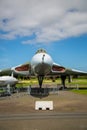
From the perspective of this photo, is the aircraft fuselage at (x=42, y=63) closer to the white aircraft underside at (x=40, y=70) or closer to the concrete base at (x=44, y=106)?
the white aircraft underside at (x=40, y=70)

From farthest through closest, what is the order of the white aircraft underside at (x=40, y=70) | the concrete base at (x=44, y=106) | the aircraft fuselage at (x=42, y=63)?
the white aircraft underside at (x=40, y=70)
the aircraft fuselage at (x=42, y=63)
the concrete base at (x=44, y=106)

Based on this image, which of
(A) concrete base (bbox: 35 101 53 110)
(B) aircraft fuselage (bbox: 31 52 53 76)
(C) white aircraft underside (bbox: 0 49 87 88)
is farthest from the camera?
(C) white aircraft underside (bbox: 0 49 87 88)

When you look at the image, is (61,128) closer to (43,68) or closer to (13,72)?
(43,68)

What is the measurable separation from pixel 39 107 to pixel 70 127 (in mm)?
4710

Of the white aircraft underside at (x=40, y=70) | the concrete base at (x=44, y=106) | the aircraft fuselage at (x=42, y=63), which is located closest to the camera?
the concrete base at (x=44, y=106)

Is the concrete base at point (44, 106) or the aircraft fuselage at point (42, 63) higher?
the aircraft fuselage at point (42, 63)

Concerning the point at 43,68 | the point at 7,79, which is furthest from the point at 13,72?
the point at 43,68

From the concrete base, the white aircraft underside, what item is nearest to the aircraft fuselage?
the white aircraft underside

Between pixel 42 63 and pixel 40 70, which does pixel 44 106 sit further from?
pixel 40 70

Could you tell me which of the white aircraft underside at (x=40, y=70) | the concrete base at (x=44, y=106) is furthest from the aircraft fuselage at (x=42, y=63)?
the concrete base at (x=44, y=106)

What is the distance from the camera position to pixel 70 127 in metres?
8.62

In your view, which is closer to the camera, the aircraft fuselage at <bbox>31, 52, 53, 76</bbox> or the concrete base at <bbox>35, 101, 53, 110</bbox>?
the concrete base at <bbox>35, 101, 53, 110</bbox>

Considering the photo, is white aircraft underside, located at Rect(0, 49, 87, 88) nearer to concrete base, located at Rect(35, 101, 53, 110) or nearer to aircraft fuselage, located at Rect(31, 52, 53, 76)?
aircraft fuselage, located at Rect(31, 52, 53, 76)

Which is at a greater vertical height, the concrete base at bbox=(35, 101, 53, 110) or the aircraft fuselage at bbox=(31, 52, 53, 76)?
the aircraft fuselage at bbox=(31, 52, 53, 76)
